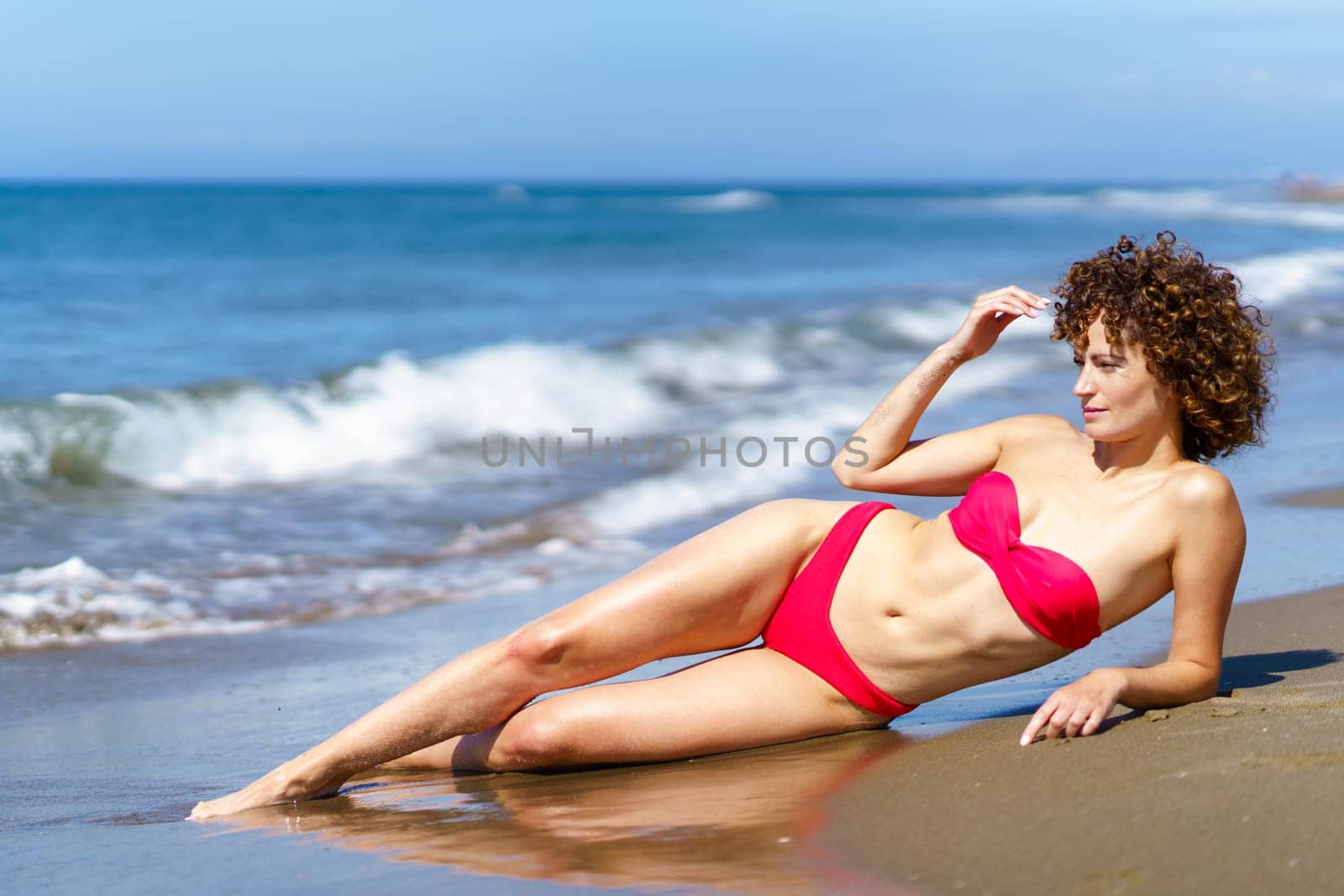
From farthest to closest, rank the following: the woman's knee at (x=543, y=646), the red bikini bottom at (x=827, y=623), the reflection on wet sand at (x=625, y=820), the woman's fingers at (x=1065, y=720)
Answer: the red bikini bottom at (x=827, y=623), the woman's knee at (x=543, y=646), the woman's fingers at (x=1065, y=720), the reflection on wet sand at (x=625, y=820)

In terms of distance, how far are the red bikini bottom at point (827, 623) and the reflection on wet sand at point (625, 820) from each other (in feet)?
0.39

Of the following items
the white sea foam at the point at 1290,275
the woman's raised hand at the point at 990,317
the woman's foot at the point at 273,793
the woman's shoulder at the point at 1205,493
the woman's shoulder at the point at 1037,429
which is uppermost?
the white sea foam at the point at 1290,275

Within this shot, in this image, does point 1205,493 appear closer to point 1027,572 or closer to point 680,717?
point 1027,572

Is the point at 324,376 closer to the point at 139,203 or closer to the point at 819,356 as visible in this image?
the point at 819,356

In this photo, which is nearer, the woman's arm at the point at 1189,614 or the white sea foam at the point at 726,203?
the woman's arm at the point at 1189,614

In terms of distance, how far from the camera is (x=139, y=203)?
2215 inches

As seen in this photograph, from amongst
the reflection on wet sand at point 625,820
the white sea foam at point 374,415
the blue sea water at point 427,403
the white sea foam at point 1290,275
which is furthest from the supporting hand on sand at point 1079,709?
the white sea foam at point 1290,275

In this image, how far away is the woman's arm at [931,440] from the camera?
144 inches

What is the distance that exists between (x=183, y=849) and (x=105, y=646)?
285 centimetres

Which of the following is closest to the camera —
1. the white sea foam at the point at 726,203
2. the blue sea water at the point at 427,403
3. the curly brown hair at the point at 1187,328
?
the curly brown hair at the point at 1187,328

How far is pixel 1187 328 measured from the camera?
3223 millimetres

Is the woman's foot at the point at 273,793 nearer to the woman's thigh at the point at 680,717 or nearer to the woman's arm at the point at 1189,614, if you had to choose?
the woman's thigh at the point at 680,717

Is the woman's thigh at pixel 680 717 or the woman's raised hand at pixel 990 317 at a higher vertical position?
the woman's raised hand at pixel 990 317

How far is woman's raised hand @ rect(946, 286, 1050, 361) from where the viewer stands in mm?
3580
